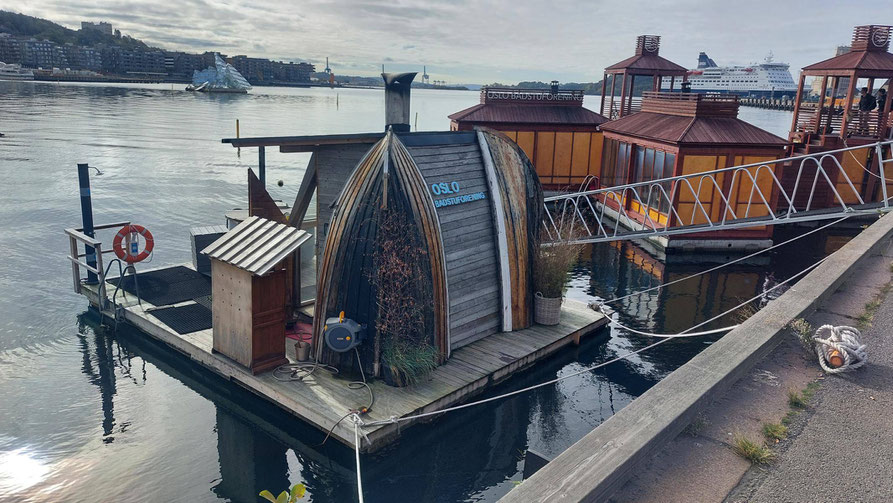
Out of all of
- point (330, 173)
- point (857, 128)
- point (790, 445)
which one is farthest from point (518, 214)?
point (857, 128)

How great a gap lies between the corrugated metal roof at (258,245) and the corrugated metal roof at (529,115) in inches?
845

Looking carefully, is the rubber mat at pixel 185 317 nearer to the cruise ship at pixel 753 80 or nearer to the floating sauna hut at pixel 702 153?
the floating sauna hut at pixel 702 153

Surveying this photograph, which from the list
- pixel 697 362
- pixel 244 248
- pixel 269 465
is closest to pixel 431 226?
pixel 244 248

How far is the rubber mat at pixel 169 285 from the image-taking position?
15047 millimetres

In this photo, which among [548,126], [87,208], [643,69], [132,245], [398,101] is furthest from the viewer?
[643,69]

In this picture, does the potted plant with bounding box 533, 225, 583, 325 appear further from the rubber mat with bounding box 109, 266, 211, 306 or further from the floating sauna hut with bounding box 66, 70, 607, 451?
the rubber mat with bounding box 109, 266, 211, 306

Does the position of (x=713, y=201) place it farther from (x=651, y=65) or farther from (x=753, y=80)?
(x=753, y=80)

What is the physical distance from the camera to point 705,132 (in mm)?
23406

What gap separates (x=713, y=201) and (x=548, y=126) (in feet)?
33.2

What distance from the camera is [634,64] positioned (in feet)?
116

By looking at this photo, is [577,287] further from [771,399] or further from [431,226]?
[771,399]

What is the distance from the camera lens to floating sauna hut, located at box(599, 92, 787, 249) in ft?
Answer: 75.5

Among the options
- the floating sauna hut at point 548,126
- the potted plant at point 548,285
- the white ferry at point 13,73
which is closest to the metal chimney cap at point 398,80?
the potted plant at point 548,285

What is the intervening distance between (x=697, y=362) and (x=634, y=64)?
32450 mm
